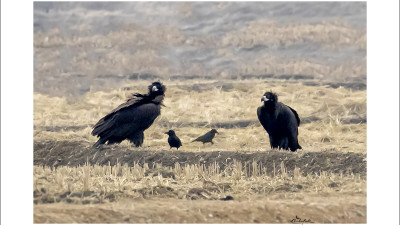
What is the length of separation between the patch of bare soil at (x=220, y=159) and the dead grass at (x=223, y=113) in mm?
1232

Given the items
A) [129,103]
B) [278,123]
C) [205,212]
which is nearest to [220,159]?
[278,123]

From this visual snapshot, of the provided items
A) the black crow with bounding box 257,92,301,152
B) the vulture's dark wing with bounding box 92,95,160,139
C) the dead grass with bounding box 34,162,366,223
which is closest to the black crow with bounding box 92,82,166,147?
the vulture's dark wing with bounding box 92,95,160,139

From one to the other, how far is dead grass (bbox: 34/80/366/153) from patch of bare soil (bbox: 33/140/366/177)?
48.5 inches

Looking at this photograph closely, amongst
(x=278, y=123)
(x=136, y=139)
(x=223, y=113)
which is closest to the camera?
(x=278, y=123)

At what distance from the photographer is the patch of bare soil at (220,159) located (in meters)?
20.0

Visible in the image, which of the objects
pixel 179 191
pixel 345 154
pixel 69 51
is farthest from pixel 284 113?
pixel 69 51

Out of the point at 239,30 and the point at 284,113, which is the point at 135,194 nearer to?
the point at 284,113

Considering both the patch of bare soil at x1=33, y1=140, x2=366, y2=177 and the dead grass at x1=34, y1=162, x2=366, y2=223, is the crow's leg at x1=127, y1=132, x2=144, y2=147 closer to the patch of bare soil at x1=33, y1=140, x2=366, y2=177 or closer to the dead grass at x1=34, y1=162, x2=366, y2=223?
the patch of bare soil at x1=33, y1=140, x2=366, y2=177

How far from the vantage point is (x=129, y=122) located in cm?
2162

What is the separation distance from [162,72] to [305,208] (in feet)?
56.0

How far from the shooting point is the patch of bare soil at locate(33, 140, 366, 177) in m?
20.0

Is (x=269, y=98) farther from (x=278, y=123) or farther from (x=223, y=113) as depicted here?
(x=223, y=113)

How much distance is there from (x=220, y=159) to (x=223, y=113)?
27.7 ft

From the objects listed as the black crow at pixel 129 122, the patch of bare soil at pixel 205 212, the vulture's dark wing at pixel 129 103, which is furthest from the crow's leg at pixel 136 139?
the patch of bare soil at pixel 205 212
